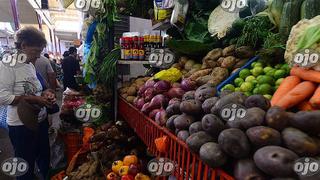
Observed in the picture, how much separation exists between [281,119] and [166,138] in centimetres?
55

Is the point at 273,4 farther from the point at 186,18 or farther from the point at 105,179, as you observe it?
the point at 105,179

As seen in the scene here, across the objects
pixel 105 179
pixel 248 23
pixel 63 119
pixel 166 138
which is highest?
pixel 248 23

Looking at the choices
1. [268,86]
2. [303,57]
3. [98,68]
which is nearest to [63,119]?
[98,68]

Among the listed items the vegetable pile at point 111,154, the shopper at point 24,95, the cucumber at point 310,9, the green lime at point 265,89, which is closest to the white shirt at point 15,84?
the shopper at point 24,95

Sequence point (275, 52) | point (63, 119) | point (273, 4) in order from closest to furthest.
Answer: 1. point (275, 52)
2. point (273, 4)
3. point (63, 119)

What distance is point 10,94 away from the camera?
1.98 m

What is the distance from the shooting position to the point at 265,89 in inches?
48.9

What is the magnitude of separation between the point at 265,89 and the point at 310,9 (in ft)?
1.60

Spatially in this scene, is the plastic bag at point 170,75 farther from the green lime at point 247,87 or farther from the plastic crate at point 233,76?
the green lime at point 247,87

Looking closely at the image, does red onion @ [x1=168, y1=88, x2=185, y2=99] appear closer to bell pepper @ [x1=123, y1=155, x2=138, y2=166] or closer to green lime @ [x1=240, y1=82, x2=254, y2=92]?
green lime @ [x1=240, y1=82, x2=254, y2=92]

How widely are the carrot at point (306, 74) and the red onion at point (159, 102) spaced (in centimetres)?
73

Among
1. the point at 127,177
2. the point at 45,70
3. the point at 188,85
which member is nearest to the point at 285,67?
the point at 188,85

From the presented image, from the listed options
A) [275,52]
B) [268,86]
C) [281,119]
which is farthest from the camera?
[275,52]

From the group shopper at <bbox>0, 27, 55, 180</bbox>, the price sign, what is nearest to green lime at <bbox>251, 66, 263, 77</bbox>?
the price sign
